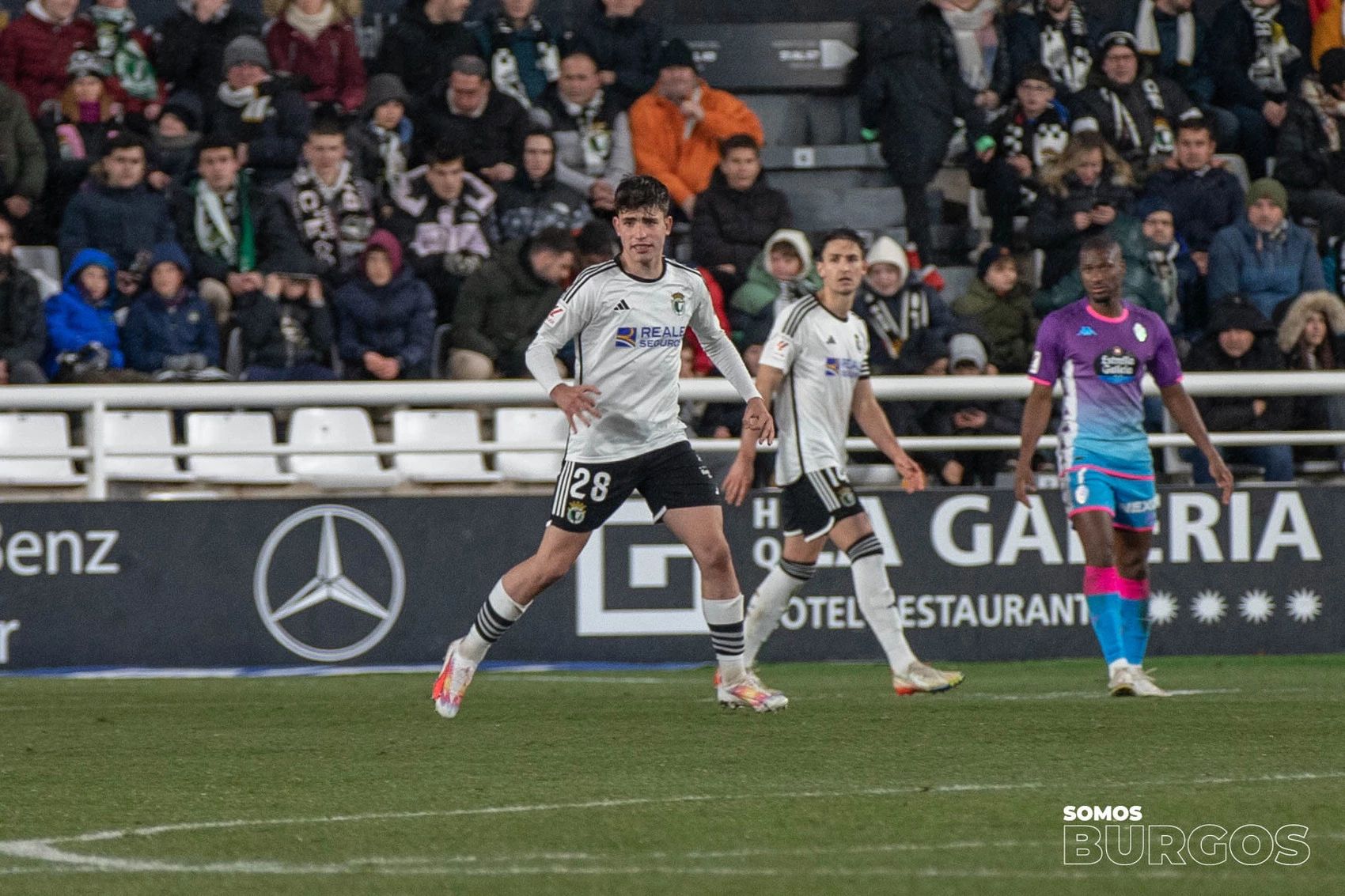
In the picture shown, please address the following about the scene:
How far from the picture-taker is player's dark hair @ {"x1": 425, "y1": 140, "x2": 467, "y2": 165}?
14.8 metres

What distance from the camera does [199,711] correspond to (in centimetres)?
952

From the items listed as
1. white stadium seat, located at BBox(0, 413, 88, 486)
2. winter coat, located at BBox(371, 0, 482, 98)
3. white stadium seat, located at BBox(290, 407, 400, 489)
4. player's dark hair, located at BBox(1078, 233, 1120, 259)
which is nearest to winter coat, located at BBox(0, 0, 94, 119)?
winter coat, located at BBox(371, 0, 482, 98)

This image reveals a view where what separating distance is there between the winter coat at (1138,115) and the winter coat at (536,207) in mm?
4111

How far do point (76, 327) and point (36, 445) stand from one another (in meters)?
1.02

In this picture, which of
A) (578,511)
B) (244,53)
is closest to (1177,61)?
(244,53)

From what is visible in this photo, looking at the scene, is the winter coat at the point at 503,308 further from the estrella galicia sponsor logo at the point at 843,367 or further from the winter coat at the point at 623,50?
the estrella galicia sponsor logo at the point at 843,367

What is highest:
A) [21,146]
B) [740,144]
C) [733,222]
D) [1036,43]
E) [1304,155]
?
[1036,43]

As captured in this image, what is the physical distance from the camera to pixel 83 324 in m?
13.6

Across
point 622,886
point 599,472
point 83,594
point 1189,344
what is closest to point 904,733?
point 599,472

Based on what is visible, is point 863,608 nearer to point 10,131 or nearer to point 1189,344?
point 1189,344

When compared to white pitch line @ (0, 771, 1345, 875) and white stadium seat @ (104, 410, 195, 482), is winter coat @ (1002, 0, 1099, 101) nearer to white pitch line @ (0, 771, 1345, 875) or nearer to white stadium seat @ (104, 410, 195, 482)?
white stadium seat @ (104, 410, 195, 482)

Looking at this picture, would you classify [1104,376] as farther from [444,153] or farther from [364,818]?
[444,153]

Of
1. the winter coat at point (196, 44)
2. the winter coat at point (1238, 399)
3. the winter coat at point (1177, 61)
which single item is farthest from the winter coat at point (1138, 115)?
the winter coat at point (196, 44)

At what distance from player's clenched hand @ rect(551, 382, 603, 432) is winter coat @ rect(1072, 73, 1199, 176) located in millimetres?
9232
